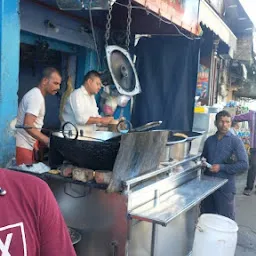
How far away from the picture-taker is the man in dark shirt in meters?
3.71

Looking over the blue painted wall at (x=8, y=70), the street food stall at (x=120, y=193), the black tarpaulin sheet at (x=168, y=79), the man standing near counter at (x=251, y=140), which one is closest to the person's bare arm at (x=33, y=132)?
the blue painted wall at (x=8, y=70)

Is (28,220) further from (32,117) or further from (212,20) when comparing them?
(212,20)

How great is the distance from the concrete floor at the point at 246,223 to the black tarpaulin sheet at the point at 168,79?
5.44ft

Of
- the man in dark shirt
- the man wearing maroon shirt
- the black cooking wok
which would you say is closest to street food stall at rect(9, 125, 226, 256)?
the black cooking wok

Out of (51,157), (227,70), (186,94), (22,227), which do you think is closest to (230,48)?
(186,94)

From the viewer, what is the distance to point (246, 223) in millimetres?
5098

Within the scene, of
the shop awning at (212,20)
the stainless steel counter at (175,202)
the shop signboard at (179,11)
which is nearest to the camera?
the stainless steel counter at (175,202)

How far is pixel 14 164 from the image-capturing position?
3131mm

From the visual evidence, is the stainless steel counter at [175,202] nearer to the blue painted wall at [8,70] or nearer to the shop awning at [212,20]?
the blue painted wall at [8,70]

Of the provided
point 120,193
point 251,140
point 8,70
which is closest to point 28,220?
point 120,193

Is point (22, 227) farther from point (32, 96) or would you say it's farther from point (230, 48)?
point (230, 48)

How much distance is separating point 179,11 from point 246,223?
10.6 ft

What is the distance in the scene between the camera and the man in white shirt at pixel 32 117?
3.11m

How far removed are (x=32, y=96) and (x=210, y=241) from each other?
212 cm
